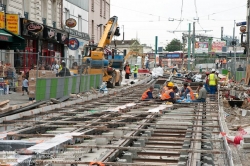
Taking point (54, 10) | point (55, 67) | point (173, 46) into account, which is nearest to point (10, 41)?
point (55, 67)

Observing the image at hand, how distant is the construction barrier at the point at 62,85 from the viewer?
66.2ft

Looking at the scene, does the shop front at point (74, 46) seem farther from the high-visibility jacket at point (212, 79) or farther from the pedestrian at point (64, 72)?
the high-visibility jacket at point (212, 79)

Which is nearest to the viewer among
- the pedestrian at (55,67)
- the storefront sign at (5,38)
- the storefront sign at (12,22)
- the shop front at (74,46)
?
the pedestrian at (55,67)

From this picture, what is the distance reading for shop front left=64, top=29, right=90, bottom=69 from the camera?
26805mm

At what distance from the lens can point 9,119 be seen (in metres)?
14.6

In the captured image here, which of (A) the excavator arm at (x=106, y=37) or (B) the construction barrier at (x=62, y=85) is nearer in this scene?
(B) the construction barrier at (x=62, y=85)

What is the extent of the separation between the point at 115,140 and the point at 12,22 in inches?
728

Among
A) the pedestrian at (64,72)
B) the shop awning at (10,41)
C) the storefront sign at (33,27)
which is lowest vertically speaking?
the pedestrian at (64,72)

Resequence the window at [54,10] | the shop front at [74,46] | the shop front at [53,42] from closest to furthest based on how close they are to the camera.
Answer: the shop front at [74,46]
the shop front at [53,42]
the window at [54,10]

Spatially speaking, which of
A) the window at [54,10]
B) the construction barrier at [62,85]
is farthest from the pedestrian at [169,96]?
the window at [54,10]

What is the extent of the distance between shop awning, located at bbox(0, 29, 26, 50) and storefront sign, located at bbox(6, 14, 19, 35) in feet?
2.72

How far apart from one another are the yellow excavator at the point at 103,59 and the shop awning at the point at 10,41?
4.45 metres

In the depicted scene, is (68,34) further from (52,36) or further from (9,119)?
(9,119)

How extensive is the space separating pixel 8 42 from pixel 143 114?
12803 millimetres
